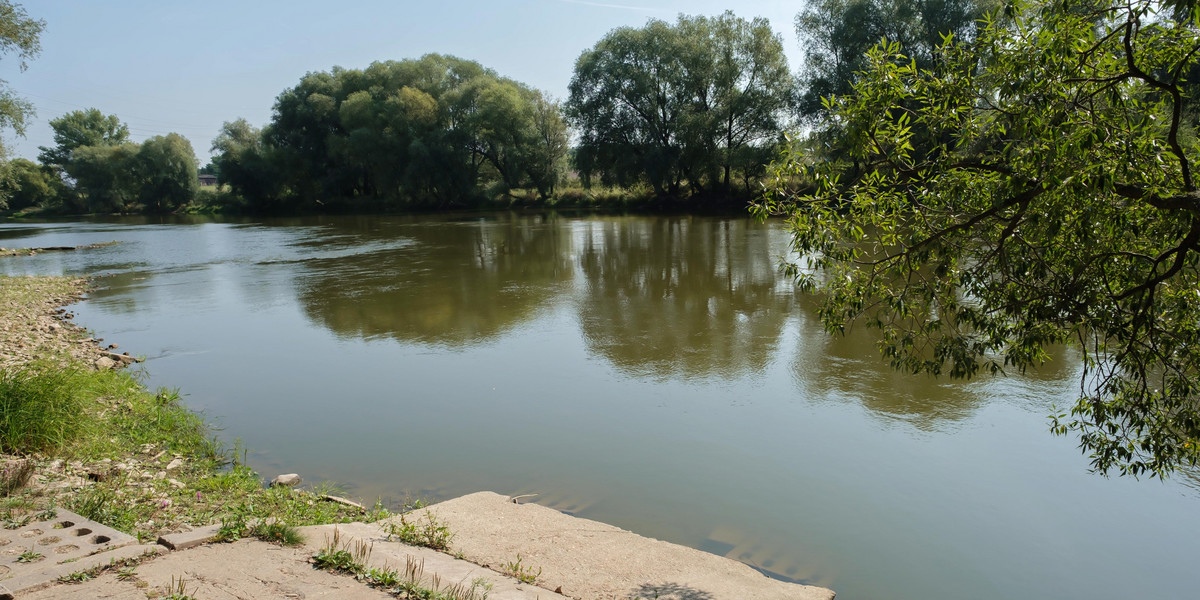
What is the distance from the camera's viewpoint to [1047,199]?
13.2ft

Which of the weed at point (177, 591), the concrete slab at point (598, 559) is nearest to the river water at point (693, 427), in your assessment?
the concrete slab at point (598, 559)

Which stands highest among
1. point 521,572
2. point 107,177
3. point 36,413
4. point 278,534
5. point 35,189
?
point 107,177

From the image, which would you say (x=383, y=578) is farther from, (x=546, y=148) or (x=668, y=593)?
(x=546, y=148)

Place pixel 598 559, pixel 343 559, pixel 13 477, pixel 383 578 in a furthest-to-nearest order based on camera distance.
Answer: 1. pixel 13 477
2. pixel 598 559
3. pixel 343 559
4. pixel 383 578

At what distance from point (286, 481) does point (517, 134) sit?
51.2 meters

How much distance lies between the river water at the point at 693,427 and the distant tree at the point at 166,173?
223ft

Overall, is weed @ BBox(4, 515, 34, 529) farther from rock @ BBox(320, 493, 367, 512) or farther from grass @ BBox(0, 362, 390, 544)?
rock @ BBox(320, 493, 367, 512)

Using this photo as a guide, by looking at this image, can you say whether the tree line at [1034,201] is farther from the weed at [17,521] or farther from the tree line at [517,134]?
the tree line at [517,134]

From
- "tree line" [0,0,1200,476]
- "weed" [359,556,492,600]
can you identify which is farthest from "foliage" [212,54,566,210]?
"weed" [359,556,492,600]

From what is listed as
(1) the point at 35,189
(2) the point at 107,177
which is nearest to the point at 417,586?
(2) the point at 107,177

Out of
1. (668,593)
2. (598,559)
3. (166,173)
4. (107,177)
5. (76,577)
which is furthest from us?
(107,177)

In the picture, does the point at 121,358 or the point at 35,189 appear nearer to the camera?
the point at 121,358

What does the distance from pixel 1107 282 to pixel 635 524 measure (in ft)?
13.0

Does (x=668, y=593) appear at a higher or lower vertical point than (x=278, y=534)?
lower
